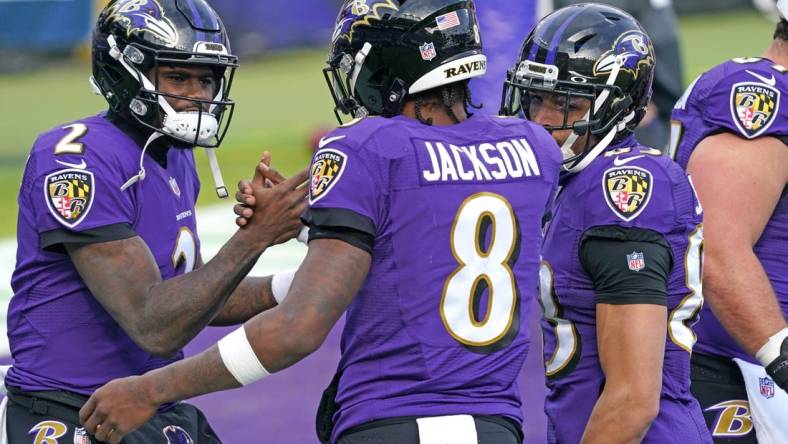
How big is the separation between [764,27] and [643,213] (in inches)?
953

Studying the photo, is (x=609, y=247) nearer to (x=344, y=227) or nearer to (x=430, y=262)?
(x=430, y=262)

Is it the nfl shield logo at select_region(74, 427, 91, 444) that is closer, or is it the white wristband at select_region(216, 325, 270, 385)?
the white wristband at select_region(216, 325, 270, 385)

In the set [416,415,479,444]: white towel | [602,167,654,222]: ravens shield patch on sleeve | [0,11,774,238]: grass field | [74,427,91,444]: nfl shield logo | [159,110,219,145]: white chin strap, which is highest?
[159,110,219,145]: white chin strap

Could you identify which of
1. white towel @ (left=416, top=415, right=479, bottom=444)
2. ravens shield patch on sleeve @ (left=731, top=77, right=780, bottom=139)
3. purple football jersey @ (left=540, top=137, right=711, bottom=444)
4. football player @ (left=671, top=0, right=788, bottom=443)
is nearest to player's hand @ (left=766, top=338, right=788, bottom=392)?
football player @ (left=671, top=0, right=788, bottom=443)

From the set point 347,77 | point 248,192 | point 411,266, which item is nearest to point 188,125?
point 248,192

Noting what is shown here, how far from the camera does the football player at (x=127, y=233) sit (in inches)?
153

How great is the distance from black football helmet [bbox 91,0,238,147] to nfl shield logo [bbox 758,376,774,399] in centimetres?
199

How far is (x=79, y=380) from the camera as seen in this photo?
4.06 metres

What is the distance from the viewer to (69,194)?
3898mm

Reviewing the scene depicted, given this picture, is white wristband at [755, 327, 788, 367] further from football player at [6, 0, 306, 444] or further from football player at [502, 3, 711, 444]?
football player at [6, 0, 306, 444]

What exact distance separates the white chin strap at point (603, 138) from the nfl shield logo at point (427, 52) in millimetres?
577

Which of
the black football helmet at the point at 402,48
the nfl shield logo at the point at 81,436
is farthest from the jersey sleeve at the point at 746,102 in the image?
the nfl shield logo at the point at 81,436

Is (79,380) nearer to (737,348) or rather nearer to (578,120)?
(578,120)

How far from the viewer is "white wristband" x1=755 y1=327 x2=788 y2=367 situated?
165 inches
